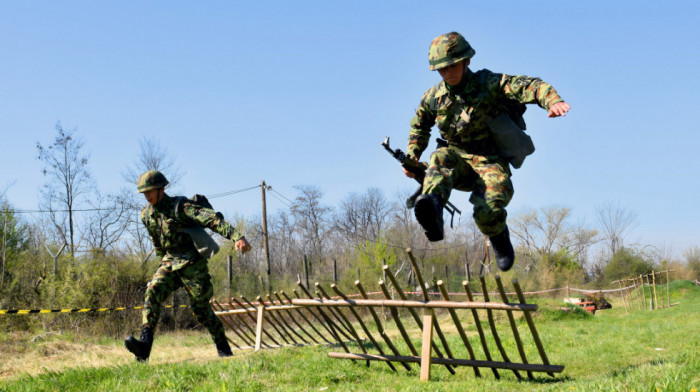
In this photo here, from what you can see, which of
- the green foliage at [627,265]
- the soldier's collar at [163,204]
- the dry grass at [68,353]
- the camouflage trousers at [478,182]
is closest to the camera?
the camouflage trousers at [478,182]

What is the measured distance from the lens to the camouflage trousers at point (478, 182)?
446 centimetres

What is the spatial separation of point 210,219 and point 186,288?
1.05 m

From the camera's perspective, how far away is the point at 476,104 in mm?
4672

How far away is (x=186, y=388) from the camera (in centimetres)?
461

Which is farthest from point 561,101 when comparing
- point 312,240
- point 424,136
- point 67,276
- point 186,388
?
point 312,240

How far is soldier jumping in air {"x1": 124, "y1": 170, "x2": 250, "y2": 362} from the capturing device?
22.2 ft

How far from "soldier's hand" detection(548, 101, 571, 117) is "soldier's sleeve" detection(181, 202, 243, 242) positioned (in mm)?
3781

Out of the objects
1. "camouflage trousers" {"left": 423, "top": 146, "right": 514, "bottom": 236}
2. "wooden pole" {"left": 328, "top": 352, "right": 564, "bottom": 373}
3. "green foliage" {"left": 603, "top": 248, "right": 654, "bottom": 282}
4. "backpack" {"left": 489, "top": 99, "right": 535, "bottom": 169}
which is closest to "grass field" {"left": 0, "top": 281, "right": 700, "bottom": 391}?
"wooden pole" {"left": 328, "top": 352, "right": 564, "bottom": 373}

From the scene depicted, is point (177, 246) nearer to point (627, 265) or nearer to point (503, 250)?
point (503, 250)

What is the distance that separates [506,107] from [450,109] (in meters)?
0.47

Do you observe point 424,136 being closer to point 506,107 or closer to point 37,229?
point 506,107

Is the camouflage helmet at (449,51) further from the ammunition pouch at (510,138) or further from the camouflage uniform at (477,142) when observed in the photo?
the ammunition pouch at (510,138)

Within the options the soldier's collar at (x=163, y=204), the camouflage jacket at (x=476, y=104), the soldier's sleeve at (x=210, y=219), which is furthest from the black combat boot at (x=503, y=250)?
the soldier's collar at (x=163, y=204)

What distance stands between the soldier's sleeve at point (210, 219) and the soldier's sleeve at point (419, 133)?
239cm
